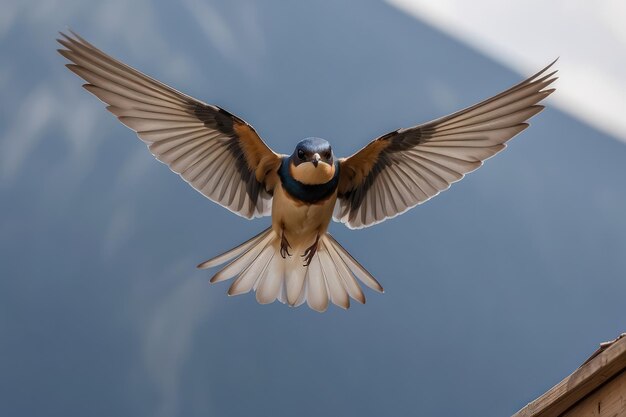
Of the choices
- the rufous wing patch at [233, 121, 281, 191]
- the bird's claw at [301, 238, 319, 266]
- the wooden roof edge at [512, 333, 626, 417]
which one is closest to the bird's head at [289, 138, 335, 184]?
the rufous wing patch at [233, 121, 281, 191]

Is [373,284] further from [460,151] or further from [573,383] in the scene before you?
[573,383]

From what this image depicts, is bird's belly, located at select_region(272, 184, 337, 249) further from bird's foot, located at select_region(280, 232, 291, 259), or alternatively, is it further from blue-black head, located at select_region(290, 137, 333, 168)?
blue-black head, located at select_region(290, 137, 333, 168)

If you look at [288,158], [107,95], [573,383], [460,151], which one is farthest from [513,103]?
[107,95]

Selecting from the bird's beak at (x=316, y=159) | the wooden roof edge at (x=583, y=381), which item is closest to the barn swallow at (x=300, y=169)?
the bird's beak at (x=316, y=159)

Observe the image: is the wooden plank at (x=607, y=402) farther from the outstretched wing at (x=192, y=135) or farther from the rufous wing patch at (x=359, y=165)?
the outstretched wing at (x=192, y=135)

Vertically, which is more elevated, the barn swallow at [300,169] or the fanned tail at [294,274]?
the barn swallow at [300,169]

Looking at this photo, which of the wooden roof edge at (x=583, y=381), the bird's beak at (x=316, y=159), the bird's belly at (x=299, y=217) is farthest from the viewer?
the bird's belly at (x=299, y=217)
